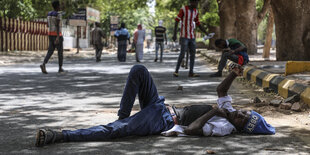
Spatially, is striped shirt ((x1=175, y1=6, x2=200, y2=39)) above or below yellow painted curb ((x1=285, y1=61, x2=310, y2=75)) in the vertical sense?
above

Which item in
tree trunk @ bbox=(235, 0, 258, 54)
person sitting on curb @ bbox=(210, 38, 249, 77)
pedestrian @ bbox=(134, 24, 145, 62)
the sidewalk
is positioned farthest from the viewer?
pedestrian @ bbox=(134, 24, 145, 62)

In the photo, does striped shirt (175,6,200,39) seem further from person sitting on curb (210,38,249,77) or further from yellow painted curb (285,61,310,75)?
yellow painted curb (285,61,310,75)

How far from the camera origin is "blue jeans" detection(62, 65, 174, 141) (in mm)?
4598

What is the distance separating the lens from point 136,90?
191 inches

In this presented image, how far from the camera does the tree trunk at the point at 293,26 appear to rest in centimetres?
1309

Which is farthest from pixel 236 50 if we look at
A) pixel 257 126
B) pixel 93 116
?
pixel 257 126

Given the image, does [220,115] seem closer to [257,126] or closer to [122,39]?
[257,126]

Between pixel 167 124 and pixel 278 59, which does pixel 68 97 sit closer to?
pixel 167 124

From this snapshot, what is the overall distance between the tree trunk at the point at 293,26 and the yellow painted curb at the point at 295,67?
10.4 feet

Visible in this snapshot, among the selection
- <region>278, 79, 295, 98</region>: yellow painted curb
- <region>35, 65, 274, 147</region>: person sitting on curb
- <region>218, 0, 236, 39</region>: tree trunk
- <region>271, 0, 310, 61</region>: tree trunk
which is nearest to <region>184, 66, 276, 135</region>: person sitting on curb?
<region>35, 65, 274, 147</region>: person sitting on curb

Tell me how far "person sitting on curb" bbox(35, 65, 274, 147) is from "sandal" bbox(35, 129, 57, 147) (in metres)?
0.09

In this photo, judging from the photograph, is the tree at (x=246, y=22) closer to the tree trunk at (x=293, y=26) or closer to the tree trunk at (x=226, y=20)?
the tree trunk at (x=226, y=20)

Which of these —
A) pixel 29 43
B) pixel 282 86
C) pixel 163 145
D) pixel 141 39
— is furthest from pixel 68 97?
pixel 29 43

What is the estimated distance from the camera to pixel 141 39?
2350 centimetres
